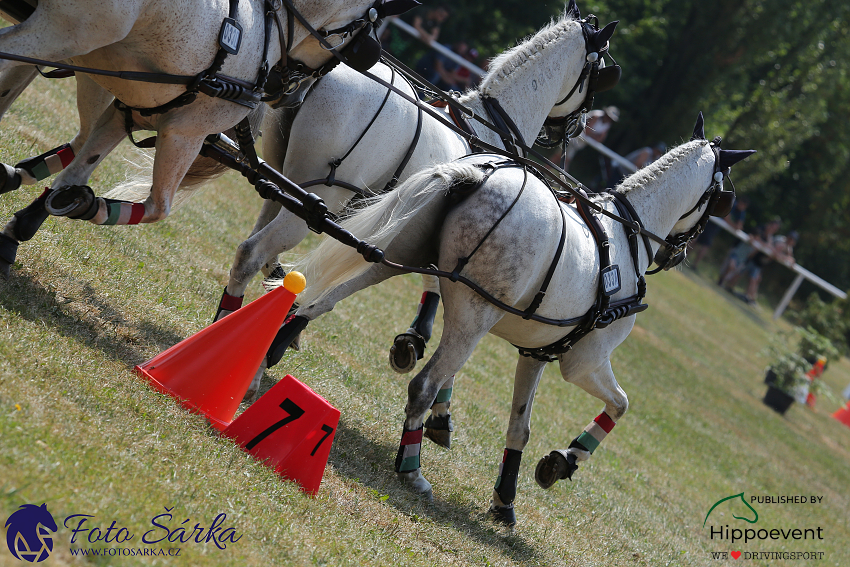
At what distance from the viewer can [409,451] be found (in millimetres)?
4844

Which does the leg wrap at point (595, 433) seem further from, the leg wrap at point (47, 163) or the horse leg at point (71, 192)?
the leg wrap at point (47, 163)

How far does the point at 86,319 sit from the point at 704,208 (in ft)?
14.0

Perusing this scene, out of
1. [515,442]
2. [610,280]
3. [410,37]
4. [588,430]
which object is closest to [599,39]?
[610,280]

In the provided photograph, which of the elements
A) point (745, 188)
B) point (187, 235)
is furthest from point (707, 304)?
point (187, 235)

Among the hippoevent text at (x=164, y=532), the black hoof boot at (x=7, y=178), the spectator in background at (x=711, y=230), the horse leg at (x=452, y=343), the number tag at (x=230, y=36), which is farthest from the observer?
the spectator in background at (x=711, y=230)

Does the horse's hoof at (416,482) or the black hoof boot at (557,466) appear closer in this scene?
the horse's hoof at (416,482)

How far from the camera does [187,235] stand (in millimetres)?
7523

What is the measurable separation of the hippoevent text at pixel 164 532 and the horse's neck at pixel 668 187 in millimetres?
3628

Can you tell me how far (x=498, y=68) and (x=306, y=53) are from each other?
2112 mm

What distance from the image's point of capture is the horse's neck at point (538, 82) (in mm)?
5988

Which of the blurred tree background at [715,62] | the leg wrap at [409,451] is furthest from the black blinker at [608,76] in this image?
the blurred tree background at [715,62]

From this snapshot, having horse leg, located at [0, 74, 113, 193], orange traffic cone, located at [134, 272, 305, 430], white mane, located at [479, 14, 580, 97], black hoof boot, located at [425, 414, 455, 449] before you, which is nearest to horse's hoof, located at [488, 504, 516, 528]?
black hoof boot, located at [425, 414, 455, 449]

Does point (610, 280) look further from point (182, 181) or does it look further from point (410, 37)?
point (410, 37)

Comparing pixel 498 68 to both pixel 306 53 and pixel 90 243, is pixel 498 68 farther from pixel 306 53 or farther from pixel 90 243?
pixel 90 243
